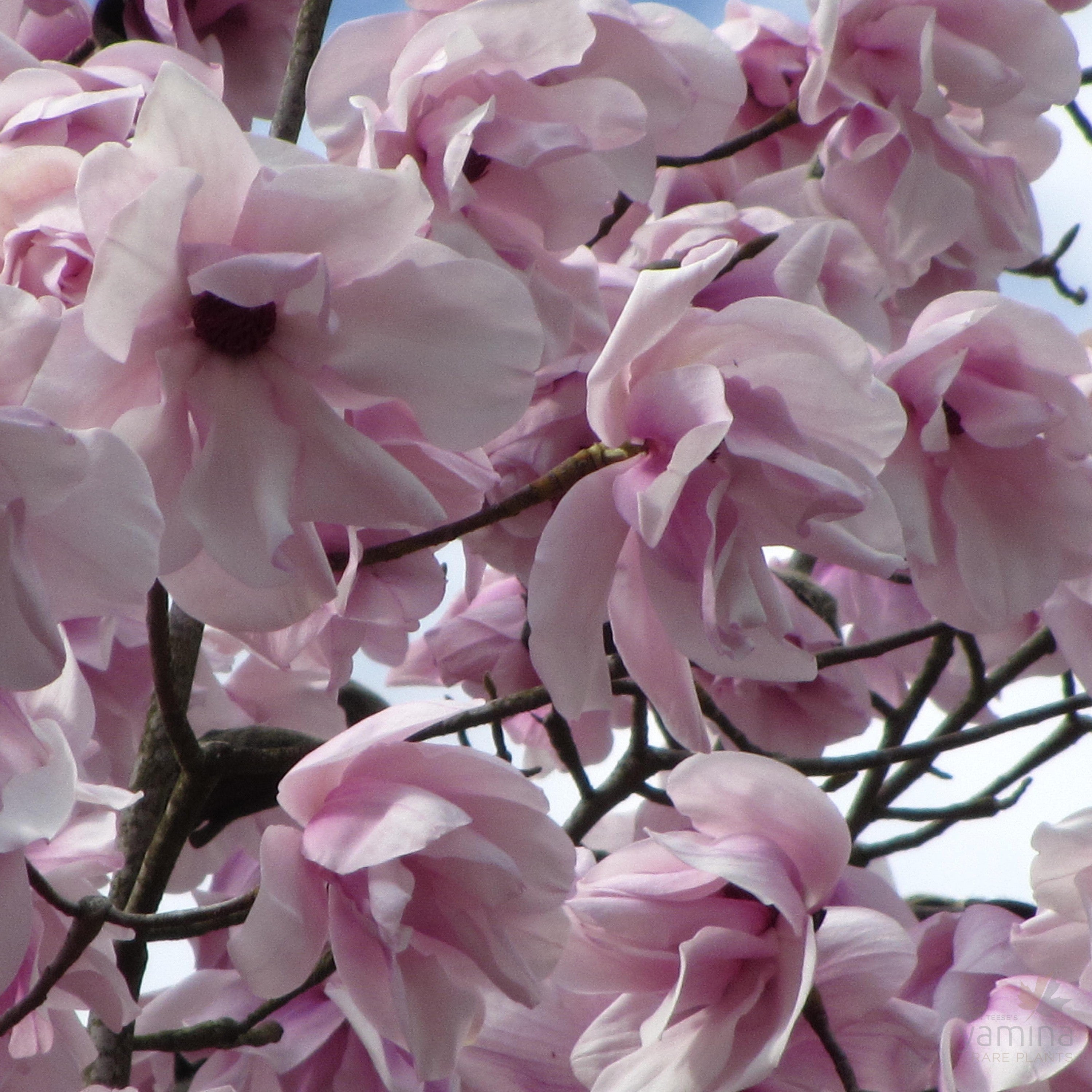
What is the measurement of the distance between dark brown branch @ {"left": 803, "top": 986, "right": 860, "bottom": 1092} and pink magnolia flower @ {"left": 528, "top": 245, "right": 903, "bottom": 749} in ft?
0.62

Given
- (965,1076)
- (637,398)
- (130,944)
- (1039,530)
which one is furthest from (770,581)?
(130,944)

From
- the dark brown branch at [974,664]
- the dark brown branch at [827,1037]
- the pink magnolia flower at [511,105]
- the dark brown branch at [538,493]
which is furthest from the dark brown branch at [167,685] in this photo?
the dark brown branch at [974,664]

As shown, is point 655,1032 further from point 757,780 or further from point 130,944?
point 130,944

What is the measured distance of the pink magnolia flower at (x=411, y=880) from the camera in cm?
63

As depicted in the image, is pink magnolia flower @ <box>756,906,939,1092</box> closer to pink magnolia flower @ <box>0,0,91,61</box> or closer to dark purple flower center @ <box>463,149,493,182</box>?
dark purple flower center @ <box>463,149,493,182</box>

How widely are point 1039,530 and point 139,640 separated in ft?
1.96

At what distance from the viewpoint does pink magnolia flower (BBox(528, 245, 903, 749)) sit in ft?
1.89

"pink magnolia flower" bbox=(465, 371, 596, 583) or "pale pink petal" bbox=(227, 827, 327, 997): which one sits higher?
"pink magnolia flower" bbox=(465, 371, 596, 583)

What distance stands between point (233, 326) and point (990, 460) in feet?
1.40

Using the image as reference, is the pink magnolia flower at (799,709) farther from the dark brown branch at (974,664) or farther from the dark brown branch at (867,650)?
the dark brown branch at (867,650)

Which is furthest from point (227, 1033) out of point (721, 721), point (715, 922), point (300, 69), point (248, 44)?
point (248, 44)

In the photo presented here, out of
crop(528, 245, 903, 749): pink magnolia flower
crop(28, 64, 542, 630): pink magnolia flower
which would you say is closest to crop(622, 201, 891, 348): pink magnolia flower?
crop(528, 245, 903, 749): pink magnolia flower

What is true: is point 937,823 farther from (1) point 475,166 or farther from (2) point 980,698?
(1) point 475,166

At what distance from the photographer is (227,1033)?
751mm
